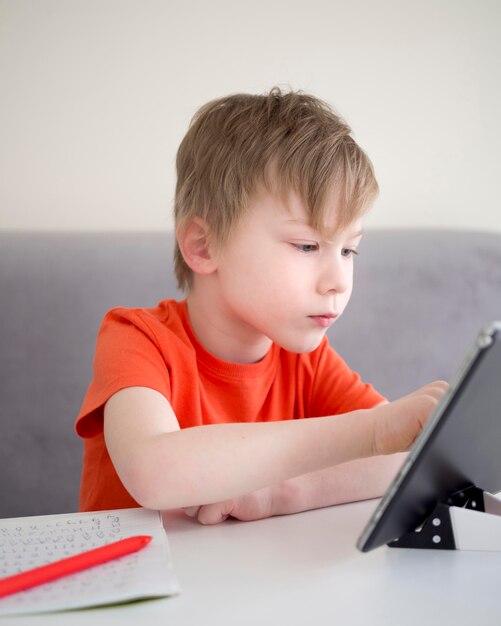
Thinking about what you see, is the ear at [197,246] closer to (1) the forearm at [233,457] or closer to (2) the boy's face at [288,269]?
(2) the boy's face at [288,269]

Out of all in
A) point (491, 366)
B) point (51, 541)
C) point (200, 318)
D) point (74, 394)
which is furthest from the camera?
point (74, 394)

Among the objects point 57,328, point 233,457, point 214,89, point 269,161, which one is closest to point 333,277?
point 269,161

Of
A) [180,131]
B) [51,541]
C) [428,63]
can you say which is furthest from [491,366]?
[428,63]

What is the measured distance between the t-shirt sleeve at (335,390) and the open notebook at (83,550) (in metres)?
0.41

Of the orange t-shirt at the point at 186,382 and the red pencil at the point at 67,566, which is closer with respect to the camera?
the red pencil at the point at 67,566

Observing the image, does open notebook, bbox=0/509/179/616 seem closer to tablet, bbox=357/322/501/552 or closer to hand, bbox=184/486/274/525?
hand, bbox=184/486/274/525

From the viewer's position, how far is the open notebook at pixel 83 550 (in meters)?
0.51

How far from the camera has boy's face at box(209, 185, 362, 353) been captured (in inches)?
34.4

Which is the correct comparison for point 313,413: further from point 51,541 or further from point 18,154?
point 18,154

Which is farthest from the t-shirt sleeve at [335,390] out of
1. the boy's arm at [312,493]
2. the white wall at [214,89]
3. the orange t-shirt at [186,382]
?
the white wall at [214,89]

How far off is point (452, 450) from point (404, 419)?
12 cm

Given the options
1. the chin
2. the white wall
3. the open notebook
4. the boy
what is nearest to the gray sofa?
the white wall

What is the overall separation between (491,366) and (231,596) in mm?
242

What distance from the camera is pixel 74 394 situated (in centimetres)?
128
